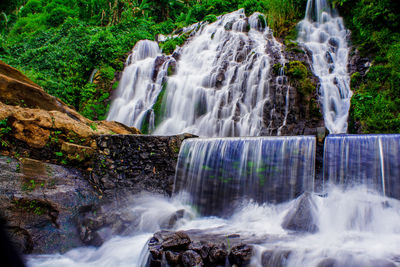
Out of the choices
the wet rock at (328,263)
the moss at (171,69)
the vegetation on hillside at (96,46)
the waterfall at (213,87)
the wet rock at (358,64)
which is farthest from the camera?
the vegetation on hillside at (96,46)

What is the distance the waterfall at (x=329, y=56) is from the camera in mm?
10589

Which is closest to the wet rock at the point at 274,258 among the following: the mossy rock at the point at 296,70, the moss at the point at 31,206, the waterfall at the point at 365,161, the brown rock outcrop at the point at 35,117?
the waterfall at the point at 365,161

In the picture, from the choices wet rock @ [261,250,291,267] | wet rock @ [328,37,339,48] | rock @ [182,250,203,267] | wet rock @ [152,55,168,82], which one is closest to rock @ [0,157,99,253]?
rock @ [182,250,203,267]

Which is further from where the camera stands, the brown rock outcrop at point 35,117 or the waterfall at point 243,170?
the brown rock outcrop at point 35,117

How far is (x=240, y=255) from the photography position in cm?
411

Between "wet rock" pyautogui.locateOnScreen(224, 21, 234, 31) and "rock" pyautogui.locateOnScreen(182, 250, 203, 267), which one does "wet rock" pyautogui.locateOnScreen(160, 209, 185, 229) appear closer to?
"rock" pyautogui.locateOnScreen(182, 250, 203, 267)

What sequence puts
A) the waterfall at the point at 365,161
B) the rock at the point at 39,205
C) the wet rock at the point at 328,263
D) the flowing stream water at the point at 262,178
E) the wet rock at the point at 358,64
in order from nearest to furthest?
the wet rock at the point at 328,263, the flowing stream water at the point at 262,178, the rock at the point at 39,205, the waterfall at the point at 365,161, the wet rock at the point at 358,64

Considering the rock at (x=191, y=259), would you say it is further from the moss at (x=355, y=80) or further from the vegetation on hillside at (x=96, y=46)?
the vegetation on hillside at (x=96, y=46)

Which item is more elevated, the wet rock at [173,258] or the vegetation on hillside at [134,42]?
the vegetation on hillside at [134,42]

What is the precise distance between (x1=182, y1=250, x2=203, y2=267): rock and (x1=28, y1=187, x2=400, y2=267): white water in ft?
2.65

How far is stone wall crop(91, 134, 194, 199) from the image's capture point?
24.7 ft

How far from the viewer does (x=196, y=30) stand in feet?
57.5

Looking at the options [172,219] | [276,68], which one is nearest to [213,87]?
[276,68]

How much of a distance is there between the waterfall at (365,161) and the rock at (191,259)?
373 centimetres
